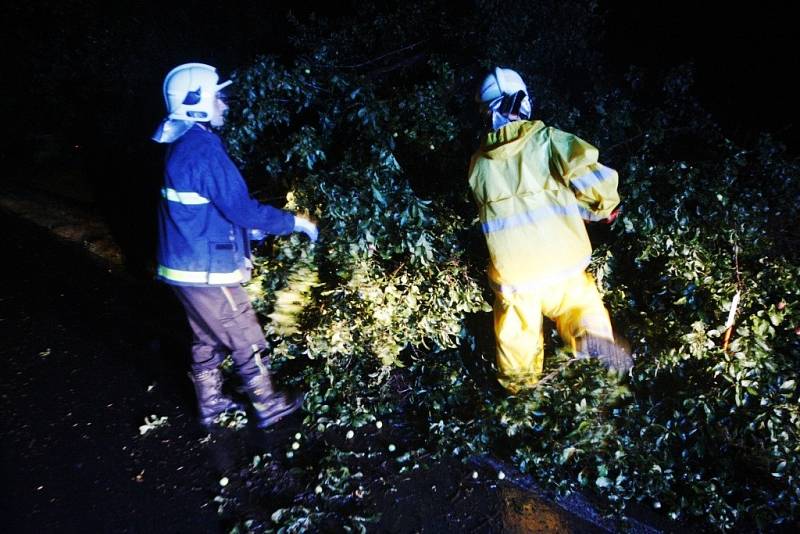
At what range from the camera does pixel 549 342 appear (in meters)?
3.74

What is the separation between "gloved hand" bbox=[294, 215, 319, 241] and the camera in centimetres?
316

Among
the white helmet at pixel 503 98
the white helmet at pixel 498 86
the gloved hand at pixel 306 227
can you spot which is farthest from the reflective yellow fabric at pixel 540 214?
the gloved hand at pixel 306 227

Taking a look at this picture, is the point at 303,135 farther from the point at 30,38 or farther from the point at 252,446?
the point at 30,38

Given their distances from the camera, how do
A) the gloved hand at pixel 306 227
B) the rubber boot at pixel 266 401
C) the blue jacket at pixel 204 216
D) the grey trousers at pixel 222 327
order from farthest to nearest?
the rubber boot at pixel 266 401 < the gloved hand at pixel 306 227 < the grey trousers at pixel 222 327 < the blue jacket at pixel 204 216

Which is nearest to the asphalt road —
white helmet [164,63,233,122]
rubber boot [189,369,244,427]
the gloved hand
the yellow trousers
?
rubber boot [189,369,244,427]

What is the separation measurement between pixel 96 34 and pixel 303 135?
15.0ft

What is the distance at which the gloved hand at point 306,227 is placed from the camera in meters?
3.16

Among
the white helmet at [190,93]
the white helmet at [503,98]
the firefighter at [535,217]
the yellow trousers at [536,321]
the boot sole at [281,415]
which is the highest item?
the white helmet at [190,93]

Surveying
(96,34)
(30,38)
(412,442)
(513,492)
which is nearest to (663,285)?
(513,492)

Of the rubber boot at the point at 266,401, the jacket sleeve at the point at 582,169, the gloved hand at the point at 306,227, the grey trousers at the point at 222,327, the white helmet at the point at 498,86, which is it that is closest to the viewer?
the jacket sleeve at the point at 582,169

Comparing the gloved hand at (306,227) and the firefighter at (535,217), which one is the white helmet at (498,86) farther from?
the gloved hand at (306,227)

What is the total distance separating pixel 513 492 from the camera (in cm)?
285

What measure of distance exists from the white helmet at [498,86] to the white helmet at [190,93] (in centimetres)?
167

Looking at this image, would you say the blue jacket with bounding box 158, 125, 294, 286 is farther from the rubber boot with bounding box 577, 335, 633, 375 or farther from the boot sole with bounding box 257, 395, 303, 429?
the rubber boot with bounding box 577, 335, 633, 375
